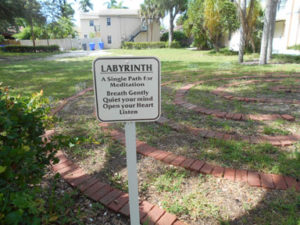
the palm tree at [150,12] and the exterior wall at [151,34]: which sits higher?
the palm tree at [150,12]

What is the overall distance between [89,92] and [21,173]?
4325 mm

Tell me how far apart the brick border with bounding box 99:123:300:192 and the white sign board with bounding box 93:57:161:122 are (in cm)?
115

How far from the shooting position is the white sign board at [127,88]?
1219 millimetres

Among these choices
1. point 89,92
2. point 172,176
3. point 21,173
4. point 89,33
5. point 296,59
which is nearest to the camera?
point 21,173

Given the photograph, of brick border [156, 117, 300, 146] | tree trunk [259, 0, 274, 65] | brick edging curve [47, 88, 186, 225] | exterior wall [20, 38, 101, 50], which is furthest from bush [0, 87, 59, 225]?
exterior wall [20, 38, 101, 50]

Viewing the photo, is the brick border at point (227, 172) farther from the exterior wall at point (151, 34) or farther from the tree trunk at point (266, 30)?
the exterior wall at point (151, 34)

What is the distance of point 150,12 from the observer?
106 ft

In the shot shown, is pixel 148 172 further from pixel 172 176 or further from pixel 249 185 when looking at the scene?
pixel 249 185

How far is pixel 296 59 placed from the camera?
32.3 feet

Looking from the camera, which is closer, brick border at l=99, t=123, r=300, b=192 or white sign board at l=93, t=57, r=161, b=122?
white sign board at l=93, t=57, r=161, b=122

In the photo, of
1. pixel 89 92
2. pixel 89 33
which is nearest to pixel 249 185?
pixel 89 92

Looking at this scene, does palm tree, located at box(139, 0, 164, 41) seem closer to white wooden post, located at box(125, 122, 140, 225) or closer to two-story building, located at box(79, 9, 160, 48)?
two-story building, located at box(79, 9, 160, 48)

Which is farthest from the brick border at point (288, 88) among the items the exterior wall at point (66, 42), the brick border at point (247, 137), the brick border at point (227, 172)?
the exterior wall at point (66, 42)

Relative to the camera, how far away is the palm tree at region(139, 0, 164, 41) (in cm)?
3122
